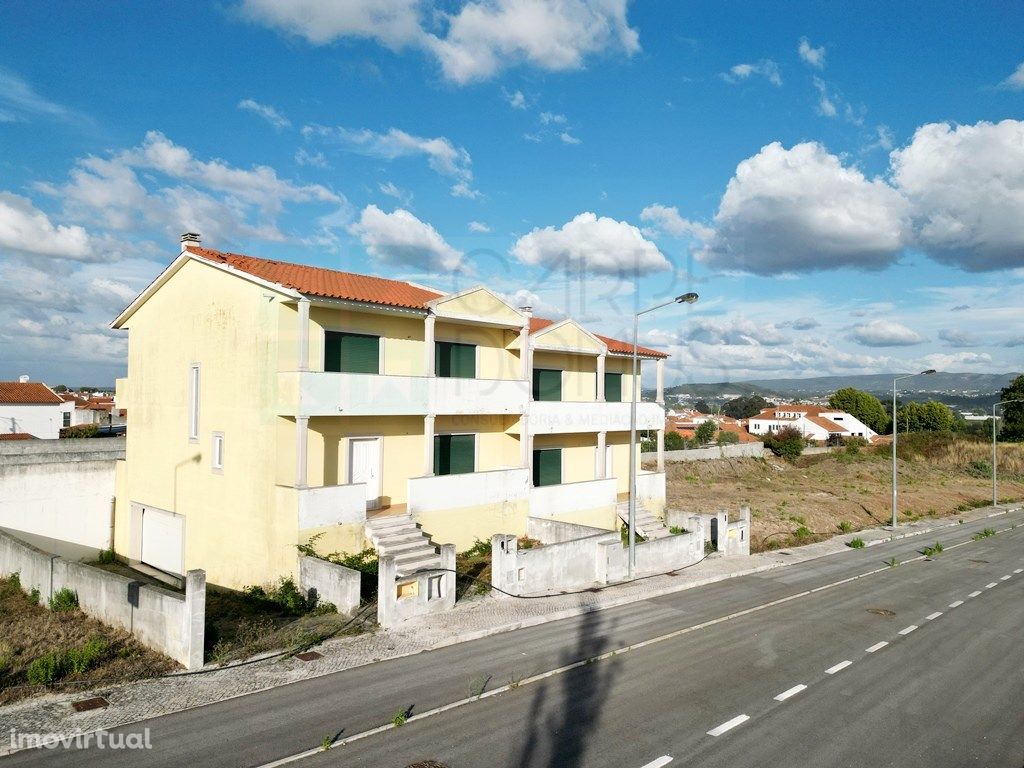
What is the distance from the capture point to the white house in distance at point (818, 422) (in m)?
99.4

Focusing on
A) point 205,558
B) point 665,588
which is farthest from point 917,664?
point 205,558

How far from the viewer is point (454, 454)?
22234 mm

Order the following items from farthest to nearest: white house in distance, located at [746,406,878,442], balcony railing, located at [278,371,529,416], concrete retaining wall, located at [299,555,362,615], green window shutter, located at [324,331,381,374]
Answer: white house in distance, located at [746,406,878,442] → green window shutter, located at [324,331,381,374] → balcony railing, located at [278,371,529,416] → concrete retaining wall, located at [299,555,362,615]

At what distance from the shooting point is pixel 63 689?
10.1 m

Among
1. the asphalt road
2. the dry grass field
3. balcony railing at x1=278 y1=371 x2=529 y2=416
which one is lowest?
the dry grass field

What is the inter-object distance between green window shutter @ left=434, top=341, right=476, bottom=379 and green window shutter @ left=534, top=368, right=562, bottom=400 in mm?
3407

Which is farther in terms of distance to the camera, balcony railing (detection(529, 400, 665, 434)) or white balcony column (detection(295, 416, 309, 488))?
balcony railing (detection(529, 400, 665, 434))

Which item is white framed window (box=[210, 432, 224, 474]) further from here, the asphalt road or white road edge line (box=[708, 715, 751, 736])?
white road edge line (box=[708, 715, 751, 736])

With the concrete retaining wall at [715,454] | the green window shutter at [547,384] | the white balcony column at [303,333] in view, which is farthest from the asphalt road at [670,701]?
the concrete retaining wall at [715,454]

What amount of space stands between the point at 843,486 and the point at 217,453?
39435 mm

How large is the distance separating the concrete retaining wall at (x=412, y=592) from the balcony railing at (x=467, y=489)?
416 cm

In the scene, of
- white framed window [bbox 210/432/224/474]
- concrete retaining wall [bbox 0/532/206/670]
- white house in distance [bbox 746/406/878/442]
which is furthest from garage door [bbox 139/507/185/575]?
white house in distance [bbox 746/406/878/442]

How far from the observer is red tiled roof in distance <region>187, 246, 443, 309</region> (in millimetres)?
17734

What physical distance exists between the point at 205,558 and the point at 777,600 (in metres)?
15.4
